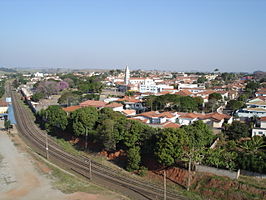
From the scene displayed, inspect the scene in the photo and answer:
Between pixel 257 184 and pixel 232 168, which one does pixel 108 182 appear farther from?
pixel 257 184

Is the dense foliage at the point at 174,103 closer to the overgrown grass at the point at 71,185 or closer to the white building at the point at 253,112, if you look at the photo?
the white building at the point at 253,112

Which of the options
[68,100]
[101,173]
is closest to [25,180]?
[101,173]

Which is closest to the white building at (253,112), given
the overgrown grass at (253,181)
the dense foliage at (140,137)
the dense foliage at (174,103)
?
the dense foliage at (174,103)

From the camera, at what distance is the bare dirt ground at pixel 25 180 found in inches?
778

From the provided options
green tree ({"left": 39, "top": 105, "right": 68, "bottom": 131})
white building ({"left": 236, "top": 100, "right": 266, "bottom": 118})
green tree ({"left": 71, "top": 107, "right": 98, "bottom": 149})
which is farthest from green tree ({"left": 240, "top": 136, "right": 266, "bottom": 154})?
green tree ({"left": 39, "top": 105, "right": 68, "bottom": 131})

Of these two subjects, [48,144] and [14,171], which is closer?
[14,171]

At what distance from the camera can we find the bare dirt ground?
1975cm

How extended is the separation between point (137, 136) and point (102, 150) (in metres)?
5.55

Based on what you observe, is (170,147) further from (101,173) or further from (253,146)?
(253,146)

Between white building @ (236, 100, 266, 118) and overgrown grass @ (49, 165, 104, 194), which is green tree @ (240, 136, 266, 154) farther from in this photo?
white building @ (236, 100, 266, 118)

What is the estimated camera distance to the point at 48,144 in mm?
34344

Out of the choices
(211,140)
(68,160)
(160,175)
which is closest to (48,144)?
(68,160)

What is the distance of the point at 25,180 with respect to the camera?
2275 centimetres

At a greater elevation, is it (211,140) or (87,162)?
(211,140)
